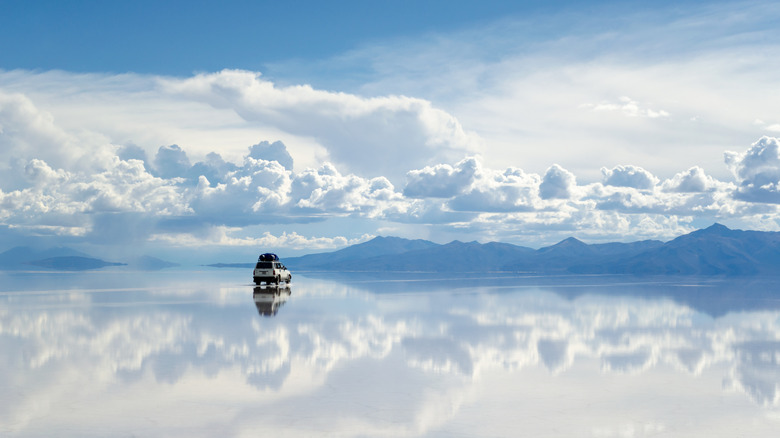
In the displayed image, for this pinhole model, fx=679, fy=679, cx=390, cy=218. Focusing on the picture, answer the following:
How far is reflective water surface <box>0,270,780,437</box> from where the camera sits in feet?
47.0

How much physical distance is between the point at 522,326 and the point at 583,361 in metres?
12.0

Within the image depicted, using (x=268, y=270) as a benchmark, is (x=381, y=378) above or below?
below

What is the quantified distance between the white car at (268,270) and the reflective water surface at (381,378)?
40.5m

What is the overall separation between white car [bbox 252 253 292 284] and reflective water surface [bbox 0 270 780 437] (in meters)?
40.5

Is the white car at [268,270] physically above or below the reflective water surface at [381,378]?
above

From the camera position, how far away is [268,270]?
77.9 m

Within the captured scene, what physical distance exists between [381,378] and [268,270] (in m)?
60.0

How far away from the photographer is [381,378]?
19.5m

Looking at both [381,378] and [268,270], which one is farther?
[268,270]

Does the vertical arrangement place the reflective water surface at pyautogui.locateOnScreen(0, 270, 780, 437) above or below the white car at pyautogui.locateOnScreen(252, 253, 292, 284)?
below

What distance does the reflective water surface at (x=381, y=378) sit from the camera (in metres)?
14.3

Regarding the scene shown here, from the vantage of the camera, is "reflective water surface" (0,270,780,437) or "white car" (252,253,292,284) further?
"white car" (252,253,292,284)

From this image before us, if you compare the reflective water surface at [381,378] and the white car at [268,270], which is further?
the white car at [268,270]

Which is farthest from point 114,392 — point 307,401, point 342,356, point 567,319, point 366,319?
A: point 567,319
